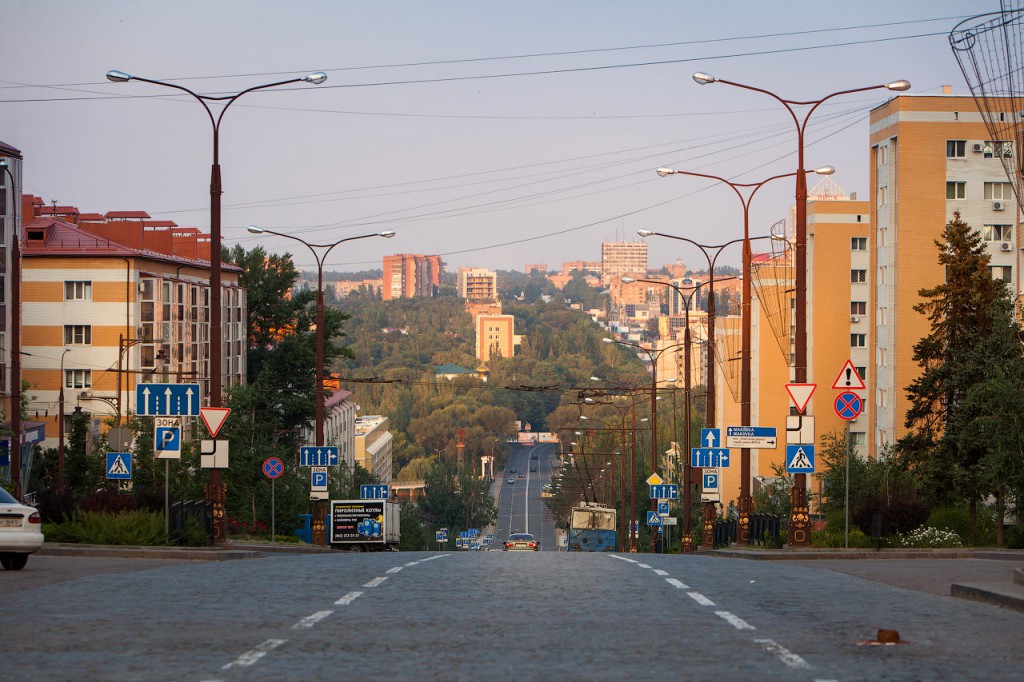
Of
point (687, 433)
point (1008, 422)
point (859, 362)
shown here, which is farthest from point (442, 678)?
point (859, 362)

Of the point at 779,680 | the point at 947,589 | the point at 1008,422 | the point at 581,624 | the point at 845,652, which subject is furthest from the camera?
the point at 1008,422

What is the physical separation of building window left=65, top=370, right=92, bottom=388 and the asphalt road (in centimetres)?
7149

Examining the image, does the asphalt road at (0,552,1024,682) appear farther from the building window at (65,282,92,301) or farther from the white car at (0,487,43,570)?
the building window at (65,282,92,301)

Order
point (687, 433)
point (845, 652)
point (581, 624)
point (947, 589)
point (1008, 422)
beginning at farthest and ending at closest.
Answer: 1. point (687, 433)
2. point (1008, 422)
3. point (947, 589)
4. point (581, 624)
5. point (845, 652)

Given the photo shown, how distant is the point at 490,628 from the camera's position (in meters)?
12.7

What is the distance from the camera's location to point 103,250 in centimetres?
8725

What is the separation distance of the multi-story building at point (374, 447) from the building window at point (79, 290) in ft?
252

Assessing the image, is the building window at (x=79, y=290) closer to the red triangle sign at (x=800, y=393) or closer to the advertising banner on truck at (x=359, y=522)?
the advertising banner on truck at (x=359, y=522)

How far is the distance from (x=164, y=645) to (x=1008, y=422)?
25956 mm

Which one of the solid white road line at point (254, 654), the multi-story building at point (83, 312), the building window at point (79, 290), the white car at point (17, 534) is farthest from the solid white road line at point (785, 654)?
the building window at point (79, 290)

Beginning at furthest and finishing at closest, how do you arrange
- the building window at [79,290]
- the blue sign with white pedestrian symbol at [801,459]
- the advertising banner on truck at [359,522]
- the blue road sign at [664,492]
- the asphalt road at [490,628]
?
the building window at [79,290] → the advertising banner on truck at [359,522] → the blue road sign at [664,492] → the blue sign with white pedestrian symbol at [801,459] → the asphalt road at [490,628]

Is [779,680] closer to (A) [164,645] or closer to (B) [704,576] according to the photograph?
(A) [164,645]

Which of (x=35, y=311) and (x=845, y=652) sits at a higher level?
(x=35, y=311)

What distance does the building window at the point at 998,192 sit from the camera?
7712cm
